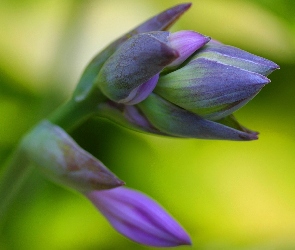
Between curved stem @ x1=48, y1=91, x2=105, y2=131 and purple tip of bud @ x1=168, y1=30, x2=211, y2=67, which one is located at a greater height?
purple tip of bud @ x1=168, y1=30, x2=211, y2=67

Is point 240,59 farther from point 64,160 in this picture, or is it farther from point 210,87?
point 64,160

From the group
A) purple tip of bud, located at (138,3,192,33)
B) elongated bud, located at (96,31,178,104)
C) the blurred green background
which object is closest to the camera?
elongated bud, located at (96,31,178,104)

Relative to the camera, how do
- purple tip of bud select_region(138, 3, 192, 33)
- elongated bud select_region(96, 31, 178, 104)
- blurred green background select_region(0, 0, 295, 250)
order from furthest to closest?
blurred green background select_region(0, 0, 295, 250)
purple tip of bud select_region(138, 3, 192, 33)
elongated bud select_region(96, 31, 178, 104)

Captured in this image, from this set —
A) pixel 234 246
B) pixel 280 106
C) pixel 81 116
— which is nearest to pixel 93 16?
pixel 280 106

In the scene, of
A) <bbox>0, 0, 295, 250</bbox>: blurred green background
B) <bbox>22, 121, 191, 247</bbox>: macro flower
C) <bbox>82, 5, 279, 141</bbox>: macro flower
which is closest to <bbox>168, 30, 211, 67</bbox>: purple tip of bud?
<bbox>82, 5, 279, 141</bbox>: macro flower

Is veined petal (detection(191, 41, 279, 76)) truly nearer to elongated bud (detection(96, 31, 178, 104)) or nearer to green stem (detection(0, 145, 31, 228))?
elongated bud (detection(96, 31, 178, 104))

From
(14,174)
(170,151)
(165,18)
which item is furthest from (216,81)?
(170,151)

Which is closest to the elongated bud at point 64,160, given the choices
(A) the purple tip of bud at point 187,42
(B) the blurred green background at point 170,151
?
(A) the purple tip of bud at point 187,42
